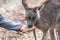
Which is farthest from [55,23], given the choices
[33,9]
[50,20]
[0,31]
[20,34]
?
[0,31]

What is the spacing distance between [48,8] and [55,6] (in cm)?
17

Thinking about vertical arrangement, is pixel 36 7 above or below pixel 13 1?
above

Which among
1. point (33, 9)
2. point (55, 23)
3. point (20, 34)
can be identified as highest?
point (33, 9)

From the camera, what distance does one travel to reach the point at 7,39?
6.06 m

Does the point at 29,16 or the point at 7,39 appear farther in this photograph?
the point at 7,39

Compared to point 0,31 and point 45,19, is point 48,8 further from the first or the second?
point 0,31

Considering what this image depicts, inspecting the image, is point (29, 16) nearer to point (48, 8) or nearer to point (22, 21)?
point (48, 8)

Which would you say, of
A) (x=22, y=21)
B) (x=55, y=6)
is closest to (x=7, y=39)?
(x=22, y=21)

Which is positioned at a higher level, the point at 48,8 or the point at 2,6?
the point at 48,8

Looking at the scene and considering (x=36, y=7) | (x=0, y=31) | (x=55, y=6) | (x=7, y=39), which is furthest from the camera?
(x=0, y=31)

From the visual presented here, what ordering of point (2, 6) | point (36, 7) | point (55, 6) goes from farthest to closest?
point (2, 6), point (55, 6), point (36, 7)

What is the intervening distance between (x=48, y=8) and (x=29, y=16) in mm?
597

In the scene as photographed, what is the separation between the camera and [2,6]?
8391 millimetres

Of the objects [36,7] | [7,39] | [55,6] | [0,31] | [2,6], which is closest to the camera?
[36,7]
